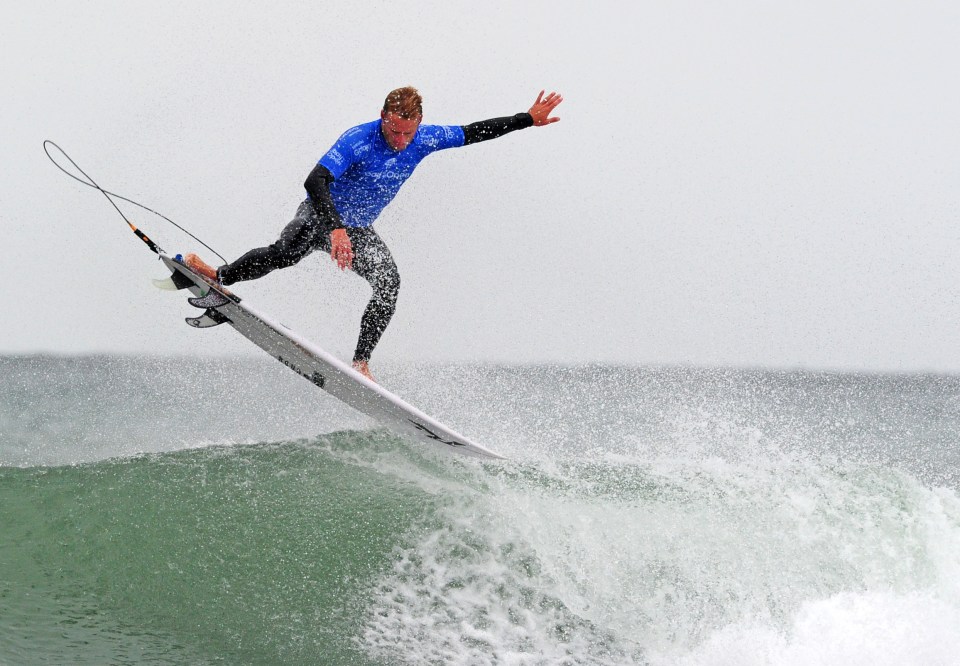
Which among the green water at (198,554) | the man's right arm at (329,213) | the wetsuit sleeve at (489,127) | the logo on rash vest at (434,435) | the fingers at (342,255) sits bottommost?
the green water at (198,554)

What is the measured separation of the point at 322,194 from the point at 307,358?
1.28 m

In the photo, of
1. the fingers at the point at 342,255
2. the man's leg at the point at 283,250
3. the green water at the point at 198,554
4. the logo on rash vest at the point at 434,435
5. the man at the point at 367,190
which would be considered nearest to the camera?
the green water at the point at 198,554

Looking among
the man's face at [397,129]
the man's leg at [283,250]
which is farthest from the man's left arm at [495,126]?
the man's leg at [283,250]

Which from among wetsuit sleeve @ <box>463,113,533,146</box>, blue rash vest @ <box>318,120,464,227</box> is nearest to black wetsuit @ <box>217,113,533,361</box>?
wetsuit sleeve @ <box>463,113,533,146</box>

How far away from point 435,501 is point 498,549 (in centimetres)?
75

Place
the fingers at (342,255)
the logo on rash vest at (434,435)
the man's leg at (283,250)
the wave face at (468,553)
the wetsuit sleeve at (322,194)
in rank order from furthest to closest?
1. the logo on rash vest at (434,435)
2. the man's leg at (283,250)
3. the wetsuit sleeve at (322,194)
4. the fingers at (342,255)
5. the wave face at (468,553)

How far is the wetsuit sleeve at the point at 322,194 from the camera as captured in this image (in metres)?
5.17

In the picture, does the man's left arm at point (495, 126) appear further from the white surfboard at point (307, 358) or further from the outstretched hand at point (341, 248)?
the white surfboard at point (307, 358)

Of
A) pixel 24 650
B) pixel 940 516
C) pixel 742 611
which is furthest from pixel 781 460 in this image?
pixel 24 650

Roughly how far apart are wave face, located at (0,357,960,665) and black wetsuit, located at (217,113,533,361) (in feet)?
4.43

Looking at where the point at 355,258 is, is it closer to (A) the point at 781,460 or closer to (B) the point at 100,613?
(B) the point at 100,613

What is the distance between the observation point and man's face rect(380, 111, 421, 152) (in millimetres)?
5223

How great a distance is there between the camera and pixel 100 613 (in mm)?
4578

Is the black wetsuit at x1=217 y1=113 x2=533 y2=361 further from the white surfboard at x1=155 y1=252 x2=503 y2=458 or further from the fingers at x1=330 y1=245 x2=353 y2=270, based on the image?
the fingers at x1=330 y1=245 x2=353 y2=270
